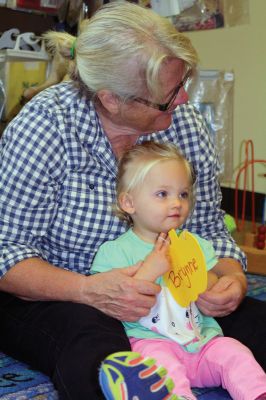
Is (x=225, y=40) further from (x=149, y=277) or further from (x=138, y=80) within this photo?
(x=149, y=277)

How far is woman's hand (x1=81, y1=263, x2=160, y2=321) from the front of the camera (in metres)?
1.16

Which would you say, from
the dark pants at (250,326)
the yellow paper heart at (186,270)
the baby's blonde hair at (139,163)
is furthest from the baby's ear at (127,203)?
the dark pants at (250,326)

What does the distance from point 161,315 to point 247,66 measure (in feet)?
7.04

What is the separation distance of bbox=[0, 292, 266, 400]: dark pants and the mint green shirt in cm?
6

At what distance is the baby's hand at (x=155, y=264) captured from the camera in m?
1.19

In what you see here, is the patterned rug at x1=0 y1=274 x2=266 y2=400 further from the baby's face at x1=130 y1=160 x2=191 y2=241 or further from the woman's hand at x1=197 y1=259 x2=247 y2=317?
the baby's face at x1=130 y1=160 x2=191 y2=241

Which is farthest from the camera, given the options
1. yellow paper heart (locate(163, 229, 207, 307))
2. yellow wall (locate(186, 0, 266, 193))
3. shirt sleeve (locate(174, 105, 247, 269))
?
yellow wall (locate(186, 0, 266, 193))

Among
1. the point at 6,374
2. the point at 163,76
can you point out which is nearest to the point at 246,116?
the point at 163,76

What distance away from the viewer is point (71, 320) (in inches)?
44.3

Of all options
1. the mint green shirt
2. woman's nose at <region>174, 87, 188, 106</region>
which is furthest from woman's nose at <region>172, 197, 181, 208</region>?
woman's nose at <region>174, 87, 188, 106</region>

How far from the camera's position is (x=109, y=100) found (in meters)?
1.31

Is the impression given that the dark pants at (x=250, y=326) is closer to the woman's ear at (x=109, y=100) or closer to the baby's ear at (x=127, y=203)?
the baby's ear at (x=127, y=203)

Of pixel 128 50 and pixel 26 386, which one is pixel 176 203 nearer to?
pixel 128 50

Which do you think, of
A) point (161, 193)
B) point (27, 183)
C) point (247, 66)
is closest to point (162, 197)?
point (161, 193)
